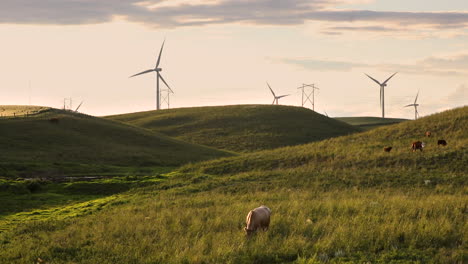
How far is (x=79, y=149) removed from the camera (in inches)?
3137

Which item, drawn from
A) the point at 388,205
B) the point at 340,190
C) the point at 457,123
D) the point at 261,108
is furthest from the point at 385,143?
the point at 261,108

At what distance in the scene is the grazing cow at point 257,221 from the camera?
20125 mm

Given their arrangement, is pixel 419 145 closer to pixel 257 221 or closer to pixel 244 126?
pixel 257 221

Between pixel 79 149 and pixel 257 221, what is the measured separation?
207 ft

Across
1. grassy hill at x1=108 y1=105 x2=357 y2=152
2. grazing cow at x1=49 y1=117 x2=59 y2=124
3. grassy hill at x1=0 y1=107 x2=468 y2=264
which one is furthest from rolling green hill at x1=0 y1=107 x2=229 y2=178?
grassy hill at x1=0 y1=107 x2=468 y2=264

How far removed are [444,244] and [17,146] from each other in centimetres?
6720

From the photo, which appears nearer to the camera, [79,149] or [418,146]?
[418,146]

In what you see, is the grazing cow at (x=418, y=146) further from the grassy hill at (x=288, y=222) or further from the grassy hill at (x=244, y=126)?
the grassy hill at (x=244, y=126)

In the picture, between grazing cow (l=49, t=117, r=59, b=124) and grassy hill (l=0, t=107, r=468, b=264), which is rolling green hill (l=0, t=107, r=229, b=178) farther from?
grassy hill (l=0, t=107, r=468, b=264)

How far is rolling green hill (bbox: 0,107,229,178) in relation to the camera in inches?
2474

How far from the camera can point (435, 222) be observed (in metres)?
19.8

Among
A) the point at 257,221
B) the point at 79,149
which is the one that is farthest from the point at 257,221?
the point at 79,149

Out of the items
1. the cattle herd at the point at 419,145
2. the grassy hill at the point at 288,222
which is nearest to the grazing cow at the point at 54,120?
the grassy hill at the point at 288,222

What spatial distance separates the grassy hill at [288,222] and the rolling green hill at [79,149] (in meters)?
21.4
